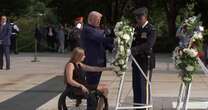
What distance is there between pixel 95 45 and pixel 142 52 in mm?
783

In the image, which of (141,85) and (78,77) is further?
(141,85)

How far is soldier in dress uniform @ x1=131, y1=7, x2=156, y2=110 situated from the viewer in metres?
10.6

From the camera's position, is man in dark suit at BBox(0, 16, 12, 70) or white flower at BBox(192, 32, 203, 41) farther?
man in dark suit at BBox(0, 16, 12, 70)

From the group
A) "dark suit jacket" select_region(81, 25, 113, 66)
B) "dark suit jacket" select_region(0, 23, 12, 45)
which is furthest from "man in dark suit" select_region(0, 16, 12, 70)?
"dark suit jacket" select_region(81, 25, 113, 66)

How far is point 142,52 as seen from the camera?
35.0 ft

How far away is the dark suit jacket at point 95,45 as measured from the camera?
1056cm

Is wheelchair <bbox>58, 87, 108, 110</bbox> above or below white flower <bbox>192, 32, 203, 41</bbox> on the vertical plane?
below

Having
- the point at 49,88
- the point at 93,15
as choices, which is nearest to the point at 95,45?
the point at 93,15

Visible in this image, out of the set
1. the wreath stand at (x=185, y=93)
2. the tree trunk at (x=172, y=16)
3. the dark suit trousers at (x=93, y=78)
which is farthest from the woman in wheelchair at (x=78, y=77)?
the tree trunk at (x=172, y=16)

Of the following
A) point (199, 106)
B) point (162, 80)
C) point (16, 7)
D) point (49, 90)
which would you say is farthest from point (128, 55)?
point (16, 7)

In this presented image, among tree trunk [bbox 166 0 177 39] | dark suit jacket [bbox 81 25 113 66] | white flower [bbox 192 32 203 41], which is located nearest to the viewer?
white flower [bbox 192 32 203 41]

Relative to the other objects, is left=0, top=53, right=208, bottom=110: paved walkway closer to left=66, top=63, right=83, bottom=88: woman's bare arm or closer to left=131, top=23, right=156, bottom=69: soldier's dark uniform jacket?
A: left=131, top=23, right=156, bottom=69: soldier's dark uniform jacket

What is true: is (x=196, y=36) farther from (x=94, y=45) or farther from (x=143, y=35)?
(x=94, y=45)

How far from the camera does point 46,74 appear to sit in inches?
831
